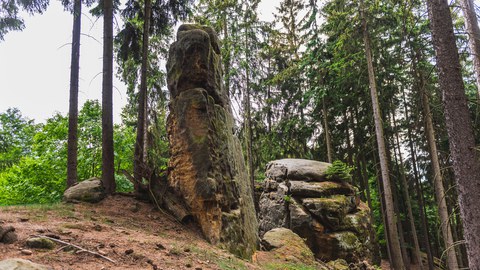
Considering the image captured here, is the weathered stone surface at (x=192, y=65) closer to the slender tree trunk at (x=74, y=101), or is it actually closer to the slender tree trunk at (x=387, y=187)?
the slender tree trunk at (x=74, y=101)

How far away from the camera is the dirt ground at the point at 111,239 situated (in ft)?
12.1

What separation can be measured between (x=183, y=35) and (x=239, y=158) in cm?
378

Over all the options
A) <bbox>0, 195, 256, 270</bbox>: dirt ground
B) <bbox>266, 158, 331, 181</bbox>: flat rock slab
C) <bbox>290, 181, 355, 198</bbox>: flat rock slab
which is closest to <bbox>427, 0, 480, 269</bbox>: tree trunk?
<bbox>0, 195, 256, 270</bbox>: dirt ground

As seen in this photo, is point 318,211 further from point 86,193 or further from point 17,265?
point 17,265

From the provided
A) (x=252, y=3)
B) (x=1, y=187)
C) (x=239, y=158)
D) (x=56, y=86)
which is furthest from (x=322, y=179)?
(x=1, y=187)

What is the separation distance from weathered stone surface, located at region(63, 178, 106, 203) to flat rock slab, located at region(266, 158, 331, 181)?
8134mm

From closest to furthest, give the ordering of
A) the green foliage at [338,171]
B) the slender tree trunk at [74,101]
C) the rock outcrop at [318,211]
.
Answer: the slender tree trunk at [74,101], the rock outcrop at [318,211], the green foliage at [338,171]

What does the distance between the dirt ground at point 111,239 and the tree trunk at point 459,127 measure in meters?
3.66

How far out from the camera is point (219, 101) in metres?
8.55

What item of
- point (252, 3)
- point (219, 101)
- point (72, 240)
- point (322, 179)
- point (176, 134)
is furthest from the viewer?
point (252, 3)

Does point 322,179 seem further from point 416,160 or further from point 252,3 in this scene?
point 252,3

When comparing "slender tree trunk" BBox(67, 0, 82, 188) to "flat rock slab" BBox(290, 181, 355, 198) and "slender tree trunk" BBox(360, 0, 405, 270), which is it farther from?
"slender tree trunk" BBox(360, 0, 405, 270)

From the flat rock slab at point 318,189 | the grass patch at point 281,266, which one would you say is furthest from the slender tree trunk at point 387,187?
the grass patch at point 281,266

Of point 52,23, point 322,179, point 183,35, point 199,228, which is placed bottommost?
point 199,228
